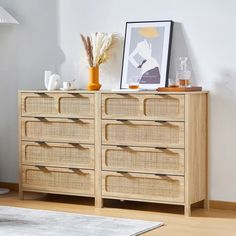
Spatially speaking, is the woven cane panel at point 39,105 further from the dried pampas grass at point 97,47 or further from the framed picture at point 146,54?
the framed picture at point 146,54

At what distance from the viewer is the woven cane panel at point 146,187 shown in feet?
17.4

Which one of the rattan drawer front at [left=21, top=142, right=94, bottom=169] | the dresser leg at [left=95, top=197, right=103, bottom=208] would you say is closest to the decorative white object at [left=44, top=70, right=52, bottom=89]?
the rattan drawer front at [left=21, top=142, right=94, bottom=169]

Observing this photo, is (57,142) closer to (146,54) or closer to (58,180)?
(58,180)

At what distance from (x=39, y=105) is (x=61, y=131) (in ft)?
0.93

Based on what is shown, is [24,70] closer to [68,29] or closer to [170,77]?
[68,29]

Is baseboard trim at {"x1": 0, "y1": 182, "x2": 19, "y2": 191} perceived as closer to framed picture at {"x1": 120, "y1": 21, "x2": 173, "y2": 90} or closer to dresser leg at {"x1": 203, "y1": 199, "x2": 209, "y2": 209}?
framed picture at {"x1": 120, "y1": 21, "x2": 173, "y2": 90}

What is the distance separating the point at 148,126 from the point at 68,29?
1269 millimetres

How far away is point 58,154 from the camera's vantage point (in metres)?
5.77

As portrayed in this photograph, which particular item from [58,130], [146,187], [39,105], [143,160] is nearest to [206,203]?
[146,187]

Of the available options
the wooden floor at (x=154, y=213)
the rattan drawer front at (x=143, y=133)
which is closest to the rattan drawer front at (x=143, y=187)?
the wooden floor at (x=154, y=213)

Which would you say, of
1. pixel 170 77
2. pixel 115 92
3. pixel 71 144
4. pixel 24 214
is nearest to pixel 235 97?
pixel 170 77

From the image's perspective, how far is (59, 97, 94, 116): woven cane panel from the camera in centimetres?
561

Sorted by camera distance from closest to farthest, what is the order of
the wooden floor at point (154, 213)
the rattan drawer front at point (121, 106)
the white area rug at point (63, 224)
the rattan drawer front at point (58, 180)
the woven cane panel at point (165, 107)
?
1. the white area rug at point (63, 224)
2. the wooden floor at point (154, 213)
3. the woven cane panel at point (165, 107)
4. the rattan drawer front at point (121, 106)
5. the rattan drawer front at point (58, 180)

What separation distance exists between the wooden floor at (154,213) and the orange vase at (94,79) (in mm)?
928
